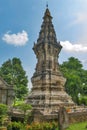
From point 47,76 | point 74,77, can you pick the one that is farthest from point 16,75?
point 47,76

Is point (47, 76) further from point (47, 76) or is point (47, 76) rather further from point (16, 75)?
point (16, 75)

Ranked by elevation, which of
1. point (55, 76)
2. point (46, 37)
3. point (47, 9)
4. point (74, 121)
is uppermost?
point (47, 9)

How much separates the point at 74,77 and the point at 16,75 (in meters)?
13.7

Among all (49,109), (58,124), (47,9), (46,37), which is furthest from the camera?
(47,9)

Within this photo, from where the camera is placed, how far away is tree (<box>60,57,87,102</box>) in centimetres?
5075

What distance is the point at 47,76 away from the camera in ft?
108

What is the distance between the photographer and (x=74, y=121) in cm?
2634

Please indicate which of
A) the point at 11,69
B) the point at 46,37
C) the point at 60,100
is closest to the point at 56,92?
the point at 60,100

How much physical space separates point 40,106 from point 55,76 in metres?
5.63

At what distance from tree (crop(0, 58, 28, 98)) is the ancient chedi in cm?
1768

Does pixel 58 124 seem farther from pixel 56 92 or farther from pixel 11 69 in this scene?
pixel 11 69

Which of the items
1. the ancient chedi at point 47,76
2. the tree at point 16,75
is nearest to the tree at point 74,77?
the tree at point 16,75

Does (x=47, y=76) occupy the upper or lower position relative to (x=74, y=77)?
lower

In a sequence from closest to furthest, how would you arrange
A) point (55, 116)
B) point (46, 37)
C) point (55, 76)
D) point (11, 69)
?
1. point (55, 116)
2. point (55, 76)
3. point (46, 37)
4. point (11, 69)
